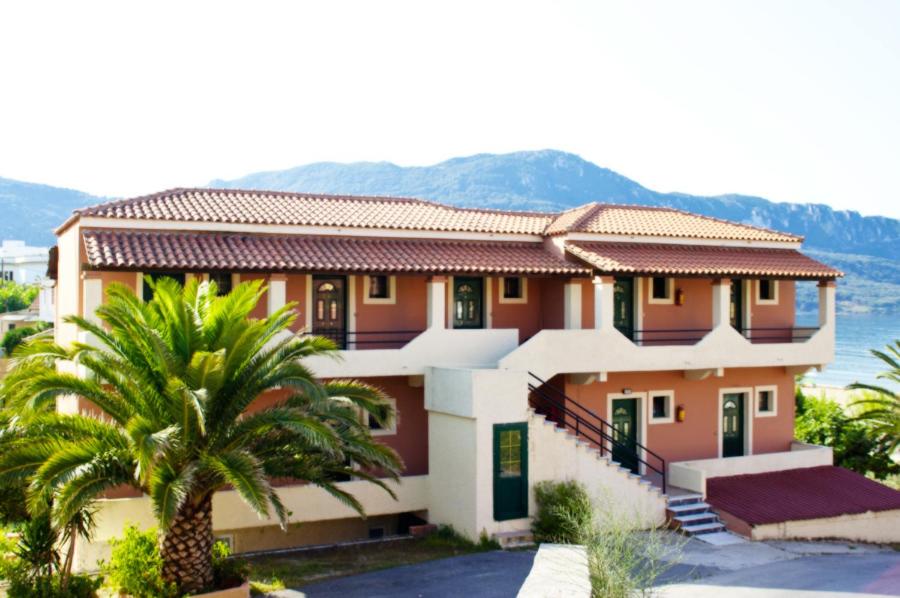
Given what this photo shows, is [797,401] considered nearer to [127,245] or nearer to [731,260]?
[731,260]

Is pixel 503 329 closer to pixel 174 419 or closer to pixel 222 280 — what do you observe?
pixel 222 280

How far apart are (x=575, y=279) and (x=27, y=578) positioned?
1396 centimetres

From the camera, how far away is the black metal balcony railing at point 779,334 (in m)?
27.1

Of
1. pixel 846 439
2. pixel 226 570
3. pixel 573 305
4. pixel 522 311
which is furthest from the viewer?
pixel 846 439

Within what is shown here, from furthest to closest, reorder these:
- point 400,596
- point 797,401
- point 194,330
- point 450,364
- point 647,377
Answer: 1. point 797,401
2. point 647,377
3. point 450,364
4. point 400,596
5. point 194,330

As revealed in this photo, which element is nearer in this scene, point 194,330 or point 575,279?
point 194,330

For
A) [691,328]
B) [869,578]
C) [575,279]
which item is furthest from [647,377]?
[869,578]

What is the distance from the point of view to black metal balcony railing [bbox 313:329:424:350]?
22.3 m

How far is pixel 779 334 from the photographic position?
90.6 ft

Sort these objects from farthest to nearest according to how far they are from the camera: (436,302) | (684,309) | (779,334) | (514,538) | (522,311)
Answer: (779,334) < (684,309) < (522,311) < (436,302) < (514,538)

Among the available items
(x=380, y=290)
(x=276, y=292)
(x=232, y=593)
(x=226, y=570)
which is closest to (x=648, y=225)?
(x=380, y=290)

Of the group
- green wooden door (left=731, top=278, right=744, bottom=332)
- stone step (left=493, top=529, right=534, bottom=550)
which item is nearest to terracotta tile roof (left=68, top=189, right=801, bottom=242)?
green wooden door (left=731, top=278, right=744, bottom=332)

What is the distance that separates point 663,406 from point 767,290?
16.9ft

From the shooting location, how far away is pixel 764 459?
25984 mm
